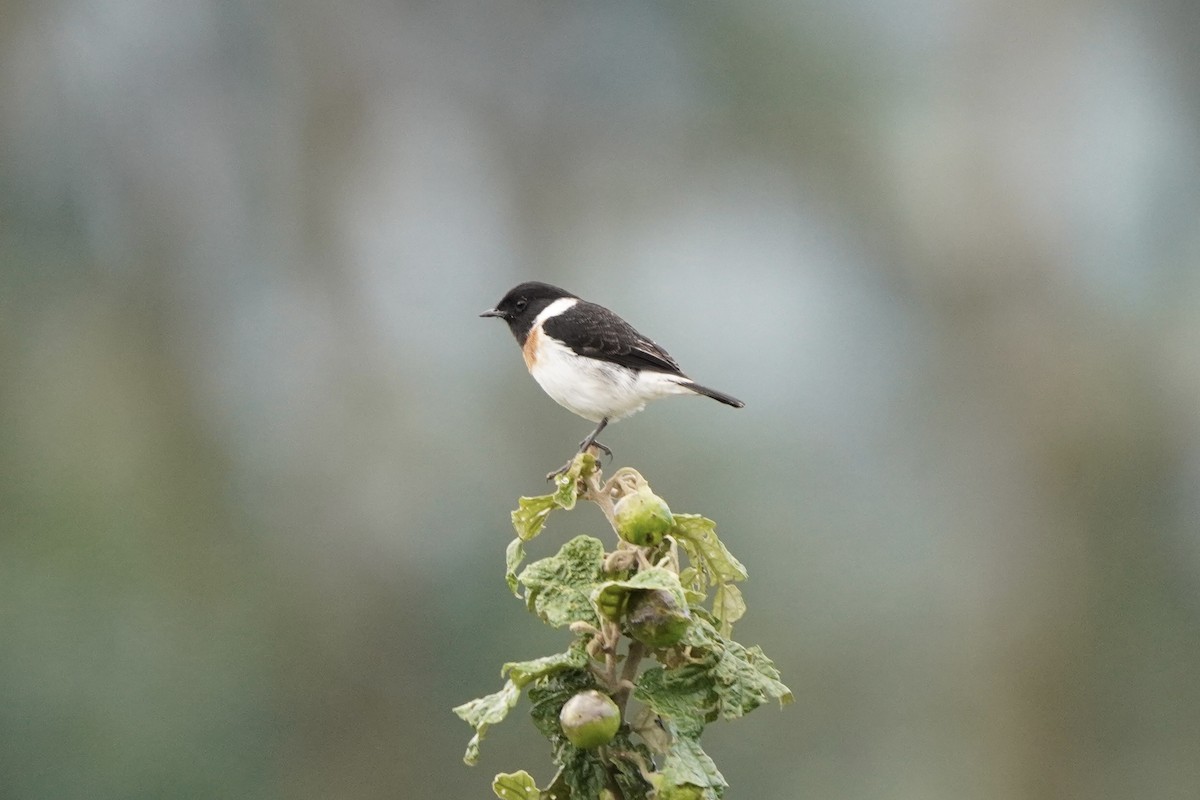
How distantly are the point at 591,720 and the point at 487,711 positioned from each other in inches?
4.5


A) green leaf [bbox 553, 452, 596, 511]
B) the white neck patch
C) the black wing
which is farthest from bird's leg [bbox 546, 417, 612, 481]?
the white neck patch

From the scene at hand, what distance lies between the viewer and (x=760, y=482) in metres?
3.13

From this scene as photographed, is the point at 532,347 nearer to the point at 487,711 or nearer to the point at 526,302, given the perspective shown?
the point at 526,302

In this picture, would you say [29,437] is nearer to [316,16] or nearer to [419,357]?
[419,357]

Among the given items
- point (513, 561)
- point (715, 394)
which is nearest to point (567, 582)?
point (513, 561)

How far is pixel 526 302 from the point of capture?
1.87 m

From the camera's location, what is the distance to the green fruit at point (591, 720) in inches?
25.6

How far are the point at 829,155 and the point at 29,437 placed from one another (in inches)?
98.3

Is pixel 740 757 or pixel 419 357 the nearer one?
pixel 740 757

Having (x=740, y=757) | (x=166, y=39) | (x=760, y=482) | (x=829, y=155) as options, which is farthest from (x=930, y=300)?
(x=166, y=39)

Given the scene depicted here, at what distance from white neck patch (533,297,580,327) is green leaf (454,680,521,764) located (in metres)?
1.12

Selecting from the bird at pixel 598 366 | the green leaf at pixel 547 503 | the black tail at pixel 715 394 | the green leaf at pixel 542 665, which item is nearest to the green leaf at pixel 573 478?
the green leaf at pixel 547 503

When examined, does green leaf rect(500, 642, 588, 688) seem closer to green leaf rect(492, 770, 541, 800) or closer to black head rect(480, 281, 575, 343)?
green leaf rect(492, 770, 541, 800)

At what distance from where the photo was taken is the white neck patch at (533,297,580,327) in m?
1.84
